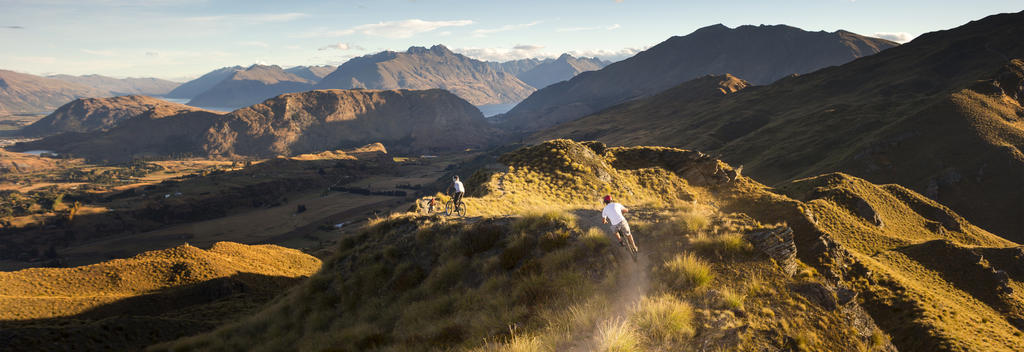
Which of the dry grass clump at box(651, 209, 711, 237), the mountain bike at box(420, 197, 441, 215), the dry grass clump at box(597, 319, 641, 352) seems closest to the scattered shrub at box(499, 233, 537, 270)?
the dry grass clump at box(651, 209, 711, 237)

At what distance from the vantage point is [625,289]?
12.1 meters

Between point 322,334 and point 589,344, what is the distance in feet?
41.1

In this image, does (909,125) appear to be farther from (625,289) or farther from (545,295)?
(545,295)

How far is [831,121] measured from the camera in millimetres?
99750

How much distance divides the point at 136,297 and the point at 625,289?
1690 inches

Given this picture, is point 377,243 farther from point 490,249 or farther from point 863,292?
point 863,292

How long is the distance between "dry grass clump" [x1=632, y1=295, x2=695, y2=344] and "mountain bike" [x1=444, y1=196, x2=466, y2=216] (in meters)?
14.6

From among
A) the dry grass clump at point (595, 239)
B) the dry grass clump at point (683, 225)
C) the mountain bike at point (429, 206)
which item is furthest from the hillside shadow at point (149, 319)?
the dry grass clump at point (683, 225)

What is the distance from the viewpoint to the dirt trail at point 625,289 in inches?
371

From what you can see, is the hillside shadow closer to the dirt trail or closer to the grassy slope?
the grassy slope

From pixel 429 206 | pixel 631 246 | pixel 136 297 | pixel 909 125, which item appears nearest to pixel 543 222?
pixel 631 246

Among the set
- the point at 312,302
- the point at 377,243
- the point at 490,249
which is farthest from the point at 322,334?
the point at 490,249

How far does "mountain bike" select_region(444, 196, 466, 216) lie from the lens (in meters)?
23.5

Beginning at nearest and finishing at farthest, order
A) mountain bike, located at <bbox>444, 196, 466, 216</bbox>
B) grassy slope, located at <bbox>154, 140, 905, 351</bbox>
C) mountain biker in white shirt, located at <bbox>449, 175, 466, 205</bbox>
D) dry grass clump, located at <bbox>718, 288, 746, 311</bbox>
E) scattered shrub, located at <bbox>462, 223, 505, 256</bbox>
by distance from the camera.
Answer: grassy slope, located at <bbox>154, 140, 905, 351</bbox> → dry grass clump, located at <bbox>718, 288, 746, 311</bbox> → scattered shrub, located at <bbox>462, 223, 505, 256</bbox> → mountain biker in white shirt, located at <bbox>449, 175, 466, 205</bbox> → mountain bike, located at <bbox>444, 196, 466, 216</bbox>
